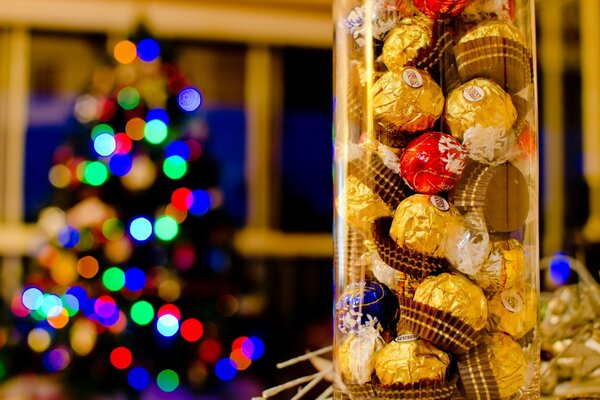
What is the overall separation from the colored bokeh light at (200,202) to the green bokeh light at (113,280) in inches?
17.3

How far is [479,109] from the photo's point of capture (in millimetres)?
621

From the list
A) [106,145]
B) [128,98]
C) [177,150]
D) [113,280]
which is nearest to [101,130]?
[106,145]

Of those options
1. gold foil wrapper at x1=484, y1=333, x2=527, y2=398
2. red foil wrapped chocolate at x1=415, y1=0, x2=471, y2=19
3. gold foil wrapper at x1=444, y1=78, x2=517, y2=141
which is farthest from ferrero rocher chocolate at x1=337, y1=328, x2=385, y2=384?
red foil wrapped chocolate at x1=415, y1=0, x2=471, y2=19

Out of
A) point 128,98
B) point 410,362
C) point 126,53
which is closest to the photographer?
point 410,362

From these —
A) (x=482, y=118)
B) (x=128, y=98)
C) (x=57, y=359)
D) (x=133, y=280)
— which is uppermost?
(x=128, y=98)

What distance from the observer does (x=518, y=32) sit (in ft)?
2.20

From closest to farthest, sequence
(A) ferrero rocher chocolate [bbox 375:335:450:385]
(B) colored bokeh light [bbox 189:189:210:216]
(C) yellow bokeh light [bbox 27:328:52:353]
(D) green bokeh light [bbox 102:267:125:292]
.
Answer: (A) ferrero rocher chocolate [bbox 375:335:450:385] < (D) green bokeh light [bbox 102:267:125:292] < (B) colored bokeh light [bbox 189:189:210:216] < (C) yellow bokeh light [bbox 27:328:52:353]

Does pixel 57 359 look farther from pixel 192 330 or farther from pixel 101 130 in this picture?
pixel 101 130

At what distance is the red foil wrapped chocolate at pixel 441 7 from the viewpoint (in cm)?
64

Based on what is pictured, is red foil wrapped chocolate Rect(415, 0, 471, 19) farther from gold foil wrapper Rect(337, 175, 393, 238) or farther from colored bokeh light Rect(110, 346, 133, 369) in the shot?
colored bokeh light Rect(110, 346, 133, 369)

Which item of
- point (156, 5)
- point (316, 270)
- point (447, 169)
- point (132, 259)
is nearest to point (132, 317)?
point (132, 259)

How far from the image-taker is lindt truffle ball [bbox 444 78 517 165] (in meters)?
0.62

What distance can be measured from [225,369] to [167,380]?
1.01ft

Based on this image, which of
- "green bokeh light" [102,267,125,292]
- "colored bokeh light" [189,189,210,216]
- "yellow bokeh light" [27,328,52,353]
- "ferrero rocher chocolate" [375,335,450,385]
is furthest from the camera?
"yellow bokeh light" [27,328,52,353]
